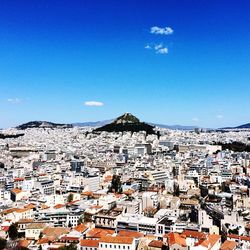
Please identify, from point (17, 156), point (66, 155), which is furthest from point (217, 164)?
point (17, 156)

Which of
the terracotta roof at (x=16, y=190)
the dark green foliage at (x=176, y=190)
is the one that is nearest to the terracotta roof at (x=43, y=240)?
the terracotta roof at (x=16, y=190)

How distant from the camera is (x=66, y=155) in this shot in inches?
2014

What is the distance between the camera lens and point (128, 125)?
263 ft

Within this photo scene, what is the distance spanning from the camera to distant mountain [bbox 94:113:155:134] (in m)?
78.3

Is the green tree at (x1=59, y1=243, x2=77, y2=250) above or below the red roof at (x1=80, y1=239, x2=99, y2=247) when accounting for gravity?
below

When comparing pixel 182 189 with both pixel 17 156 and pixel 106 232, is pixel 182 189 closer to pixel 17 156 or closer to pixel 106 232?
pixel 106 232

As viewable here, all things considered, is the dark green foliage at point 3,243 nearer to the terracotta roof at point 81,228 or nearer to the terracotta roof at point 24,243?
the terracotta roof at point 24,243

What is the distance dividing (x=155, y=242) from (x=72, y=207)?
7.05 meters

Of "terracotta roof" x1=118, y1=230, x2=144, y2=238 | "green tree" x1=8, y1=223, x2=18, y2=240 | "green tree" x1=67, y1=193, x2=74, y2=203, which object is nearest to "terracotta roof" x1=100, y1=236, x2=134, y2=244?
"terracotta roof" x1=118, y1=230, x2=144, y2=238

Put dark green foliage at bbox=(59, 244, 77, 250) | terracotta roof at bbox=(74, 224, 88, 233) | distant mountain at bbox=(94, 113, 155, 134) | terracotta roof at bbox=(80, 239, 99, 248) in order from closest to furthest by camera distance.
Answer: dark green foliage at bbox=(59, 244, 77, 250) → terracotta roof at bbox=(80, 239, 99, 248) → terracotta roof at bbox=(74, 224, 88, 233) → distant mountain at bbox=(94, 113, 155, 134)

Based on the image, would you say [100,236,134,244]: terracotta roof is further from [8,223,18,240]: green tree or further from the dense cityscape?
[8,223,18,240]: green tree

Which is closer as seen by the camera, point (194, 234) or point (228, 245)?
point (228, 245)

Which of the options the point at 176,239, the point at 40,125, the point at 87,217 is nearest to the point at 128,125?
the point at 40,125

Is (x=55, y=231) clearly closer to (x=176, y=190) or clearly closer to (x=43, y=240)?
Result: (x=43, y=240)
